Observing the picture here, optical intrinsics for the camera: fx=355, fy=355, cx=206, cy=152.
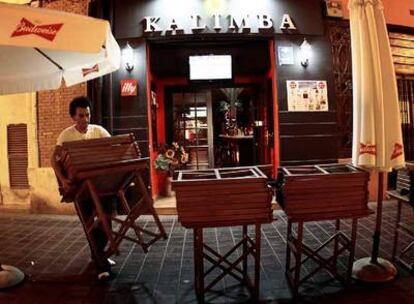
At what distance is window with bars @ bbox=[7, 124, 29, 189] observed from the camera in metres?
7.62

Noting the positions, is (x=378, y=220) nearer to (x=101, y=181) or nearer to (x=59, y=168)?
(x=101, y=181)

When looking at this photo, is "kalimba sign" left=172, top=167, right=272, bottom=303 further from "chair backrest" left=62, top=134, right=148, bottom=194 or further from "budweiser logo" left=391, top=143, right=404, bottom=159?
"budweiser logo" left=391, top=143, right=404, bottom=159

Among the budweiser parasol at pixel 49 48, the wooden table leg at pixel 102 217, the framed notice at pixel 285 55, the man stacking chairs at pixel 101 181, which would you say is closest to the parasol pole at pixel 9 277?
the man stacking chairs at pixel 101 181

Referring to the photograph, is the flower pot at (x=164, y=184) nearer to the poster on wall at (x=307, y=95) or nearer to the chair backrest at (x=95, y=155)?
the poster on wall at (x=307, y=95)

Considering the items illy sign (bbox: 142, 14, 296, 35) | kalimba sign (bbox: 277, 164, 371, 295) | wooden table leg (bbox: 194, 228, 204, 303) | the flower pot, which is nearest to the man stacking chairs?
wooden table leg (bbox: 194, 228, 204, 303)

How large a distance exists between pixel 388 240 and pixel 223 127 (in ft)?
17.5

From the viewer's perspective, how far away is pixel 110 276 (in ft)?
12.8

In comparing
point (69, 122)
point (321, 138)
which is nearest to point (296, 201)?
point (321, 138)

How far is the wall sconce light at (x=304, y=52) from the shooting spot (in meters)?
7.17

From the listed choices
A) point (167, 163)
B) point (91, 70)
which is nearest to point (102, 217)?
point (91, 70)

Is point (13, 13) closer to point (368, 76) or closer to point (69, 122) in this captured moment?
point (368, 76)

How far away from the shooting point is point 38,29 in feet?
9.44

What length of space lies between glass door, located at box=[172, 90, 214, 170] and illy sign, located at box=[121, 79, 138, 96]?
189 cm

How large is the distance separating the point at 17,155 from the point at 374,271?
7168 millimetres
